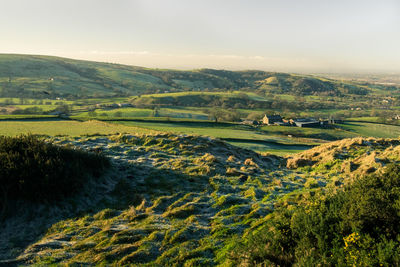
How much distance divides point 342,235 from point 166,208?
9.58 m

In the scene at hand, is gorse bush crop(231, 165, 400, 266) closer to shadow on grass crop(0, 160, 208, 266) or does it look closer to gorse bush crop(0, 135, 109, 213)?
shadow on grass crop(0, 160, 208, 266)

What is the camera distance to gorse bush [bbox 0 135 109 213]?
1409 cm

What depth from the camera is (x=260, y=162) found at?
86.8 feet

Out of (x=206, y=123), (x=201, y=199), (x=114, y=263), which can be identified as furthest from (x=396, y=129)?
(x=114, y=263)

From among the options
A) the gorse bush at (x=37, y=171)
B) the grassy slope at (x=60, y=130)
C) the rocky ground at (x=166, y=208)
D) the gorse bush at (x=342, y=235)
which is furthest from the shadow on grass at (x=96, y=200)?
the grassy slope at (x=60, y=130)

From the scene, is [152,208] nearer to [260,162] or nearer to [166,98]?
[260,162]

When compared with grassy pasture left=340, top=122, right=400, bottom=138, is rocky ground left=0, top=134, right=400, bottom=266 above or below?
above

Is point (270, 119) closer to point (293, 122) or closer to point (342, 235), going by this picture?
point (293, 122)

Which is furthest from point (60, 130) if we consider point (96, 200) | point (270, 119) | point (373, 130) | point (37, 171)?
point (373, 130)

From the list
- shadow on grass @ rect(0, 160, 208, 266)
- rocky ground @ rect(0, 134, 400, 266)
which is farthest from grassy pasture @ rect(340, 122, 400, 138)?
shadow on grass @ rect(0, 160, 208, 266)

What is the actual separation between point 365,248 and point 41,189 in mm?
15542

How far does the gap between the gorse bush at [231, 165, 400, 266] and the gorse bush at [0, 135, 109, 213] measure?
38.0 ft

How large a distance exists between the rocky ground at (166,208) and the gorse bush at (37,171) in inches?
35.6

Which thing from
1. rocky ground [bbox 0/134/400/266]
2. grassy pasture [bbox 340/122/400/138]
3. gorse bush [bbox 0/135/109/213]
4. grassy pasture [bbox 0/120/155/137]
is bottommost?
grassy pasture [bbox 340/122/400/138]
